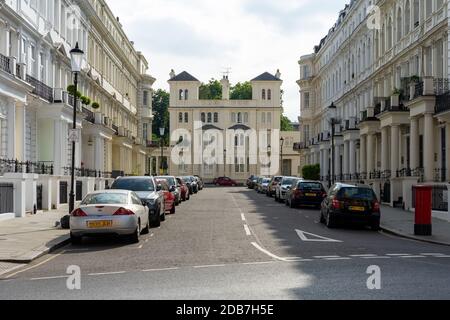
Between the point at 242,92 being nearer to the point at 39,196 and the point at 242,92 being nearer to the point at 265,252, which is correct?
the point at 39,196

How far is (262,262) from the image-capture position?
13742mm

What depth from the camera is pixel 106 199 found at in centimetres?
1808

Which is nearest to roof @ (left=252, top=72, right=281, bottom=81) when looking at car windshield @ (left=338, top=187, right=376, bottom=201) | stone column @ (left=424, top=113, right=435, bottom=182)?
stone column @ (left=424, top=113, right=435, bottom=182)

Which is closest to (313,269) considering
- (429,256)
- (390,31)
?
(429,256)

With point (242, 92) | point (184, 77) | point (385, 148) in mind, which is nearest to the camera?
point (385, 148)

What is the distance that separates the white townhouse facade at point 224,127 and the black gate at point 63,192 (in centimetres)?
6531

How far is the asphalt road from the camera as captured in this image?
994 centimetres

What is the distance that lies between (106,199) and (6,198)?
8.17 metres

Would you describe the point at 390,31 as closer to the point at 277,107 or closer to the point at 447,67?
the point at 447,67

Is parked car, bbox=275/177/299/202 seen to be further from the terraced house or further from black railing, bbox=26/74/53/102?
black railing, bbox=26/74/53/102

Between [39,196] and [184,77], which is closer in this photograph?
[39,196]

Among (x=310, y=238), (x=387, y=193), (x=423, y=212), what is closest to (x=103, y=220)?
(x=310, y=238)

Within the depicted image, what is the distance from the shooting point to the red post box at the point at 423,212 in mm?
20450
